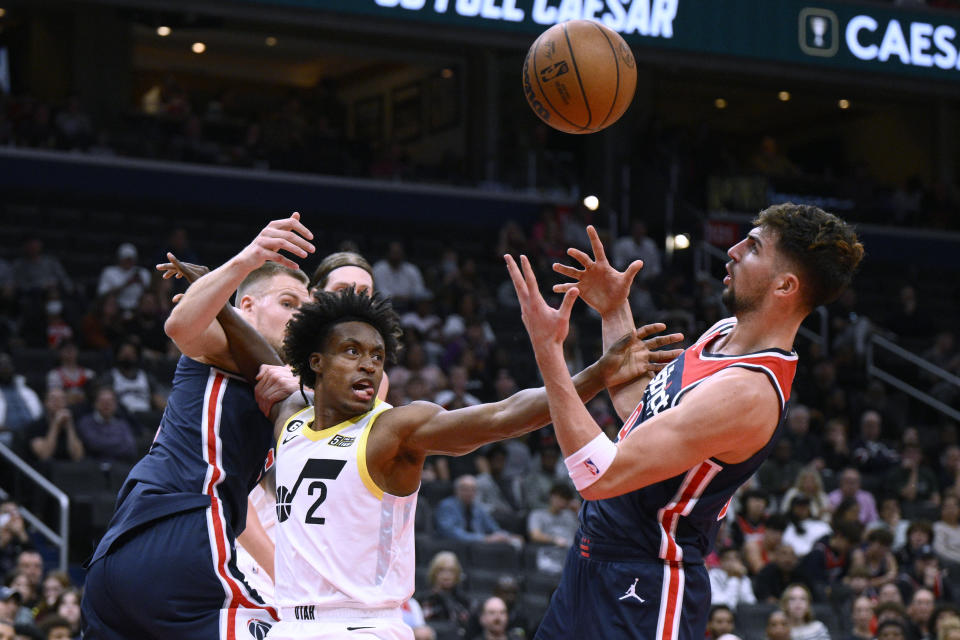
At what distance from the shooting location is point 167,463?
186 inches

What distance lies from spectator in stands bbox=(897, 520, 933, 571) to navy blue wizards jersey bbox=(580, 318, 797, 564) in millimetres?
9085

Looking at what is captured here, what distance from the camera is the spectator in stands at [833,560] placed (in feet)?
39.1

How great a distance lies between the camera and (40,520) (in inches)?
435

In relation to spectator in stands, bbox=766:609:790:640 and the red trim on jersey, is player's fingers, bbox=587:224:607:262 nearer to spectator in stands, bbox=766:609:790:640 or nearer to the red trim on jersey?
the red trim on jersey

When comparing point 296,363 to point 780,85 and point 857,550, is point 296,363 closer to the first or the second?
point 857,550

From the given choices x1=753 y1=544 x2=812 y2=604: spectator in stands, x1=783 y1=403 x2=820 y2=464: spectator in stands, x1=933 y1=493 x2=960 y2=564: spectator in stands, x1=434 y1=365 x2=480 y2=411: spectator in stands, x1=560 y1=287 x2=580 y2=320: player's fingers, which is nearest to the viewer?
x1=560 y1=287 x2=580 y2=320: player's fingers

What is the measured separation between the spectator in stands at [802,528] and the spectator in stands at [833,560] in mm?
117

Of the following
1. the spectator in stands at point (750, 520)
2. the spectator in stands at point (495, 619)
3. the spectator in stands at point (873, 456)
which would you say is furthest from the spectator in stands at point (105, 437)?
the spectator in stands at point (873, 456)

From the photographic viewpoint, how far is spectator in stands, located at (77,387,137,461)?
11320 mm

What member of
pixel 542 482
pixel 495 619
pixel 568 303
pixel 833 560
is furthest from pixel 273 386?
pixel 833 560

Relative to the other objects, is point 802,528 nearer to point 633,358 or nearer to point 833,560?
point 833,560

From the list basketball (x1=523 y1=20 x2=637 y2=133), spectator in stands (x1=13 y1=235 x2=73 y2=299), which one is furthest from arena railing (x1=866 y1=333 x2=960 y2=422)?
basketball (x1=523 y1=20 x2=637 y2=133)

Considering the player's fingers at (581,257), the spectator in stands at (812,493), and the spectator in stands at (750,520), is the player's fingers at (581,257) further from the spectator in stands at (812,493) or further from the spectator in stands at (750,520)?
the spectator in stands at (812,493)

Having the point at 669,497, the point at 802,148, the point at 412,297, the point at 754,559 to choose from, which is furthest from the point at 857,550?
the point at 802,148
